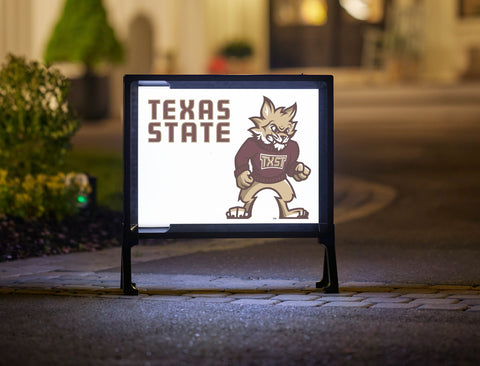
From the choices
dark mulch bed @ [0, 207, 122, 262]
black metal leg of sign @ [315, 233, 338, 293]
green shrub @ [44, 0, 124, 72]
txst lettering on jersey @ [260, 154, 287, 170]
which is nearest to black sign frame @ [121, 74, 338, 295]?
black metal leg of sign @ [315, 233, 338, 293]

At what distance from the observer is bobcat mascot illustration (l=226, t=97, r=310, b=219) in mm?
6840

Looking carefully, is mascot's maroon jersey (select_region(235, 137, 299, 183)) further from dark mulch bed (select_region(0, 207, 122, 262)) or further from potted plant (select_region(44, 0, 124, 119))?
potted plant (select_region(44, 0, 124, 119))

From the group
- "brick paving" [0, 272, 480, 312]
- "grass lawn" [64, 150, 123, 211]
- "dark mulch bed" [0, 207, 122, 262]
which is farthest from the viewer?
"grass lawn" [64, 150, 123, 211]

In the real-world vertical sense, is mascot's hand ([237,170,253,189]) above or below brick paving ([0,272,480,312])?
above

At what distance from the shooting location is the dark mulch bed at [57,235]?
27.7 ft

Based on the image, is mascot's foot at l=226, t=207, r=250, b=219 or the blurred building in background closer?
mascot's foot at l=226, t=207, r=250, b=219

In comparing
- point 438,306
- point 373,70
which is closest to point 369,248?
point 438,306

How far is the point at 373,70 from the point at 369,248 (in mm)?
19131

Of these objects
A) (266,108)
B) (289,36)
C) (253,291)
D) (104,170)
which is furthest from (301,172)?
(289,36)

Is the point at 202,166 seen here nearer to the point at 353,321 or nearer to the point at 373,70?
the point at 353,321

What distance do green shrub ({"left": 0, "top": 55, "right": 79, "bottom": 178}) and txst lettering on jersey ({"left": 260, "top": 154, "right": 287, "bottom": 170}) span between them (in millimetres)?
3169

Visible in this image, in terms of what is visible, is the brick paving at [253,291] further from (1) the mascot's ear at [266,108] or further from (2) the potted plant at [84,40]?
(2) the potted plant at [84,40]

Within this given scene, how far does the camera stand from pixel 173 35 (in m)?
28.8

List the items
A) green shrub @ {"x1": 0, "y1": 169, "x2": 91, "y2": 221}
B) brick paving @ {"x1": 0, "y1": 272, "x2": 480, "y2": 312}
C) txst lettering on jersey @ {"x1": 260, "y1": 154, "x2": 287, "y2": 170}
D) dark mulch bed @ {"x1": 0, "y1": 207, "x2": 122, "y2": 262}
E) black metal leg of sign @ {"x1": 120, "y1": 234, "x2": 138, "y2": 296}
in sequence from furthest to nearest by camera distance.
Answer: green shrub @ {"x1": 0, "y1": 169, "x2": 91, "y2": 221}, dark mulch bed @ {"x1": 0, "y1": 207, "x2": 122, "y2": 262}, txst lettering on jersey @ {"x1": 260, "y1": 154, "x2": 287, "y2": 170}, black metal leg of sign @ {"x1": 120, "y1": 234, "x2": 138, "y2": 296}, brick paving @ {"x1": 0, "y1": 272, "x2": 480, "y2": 312}
